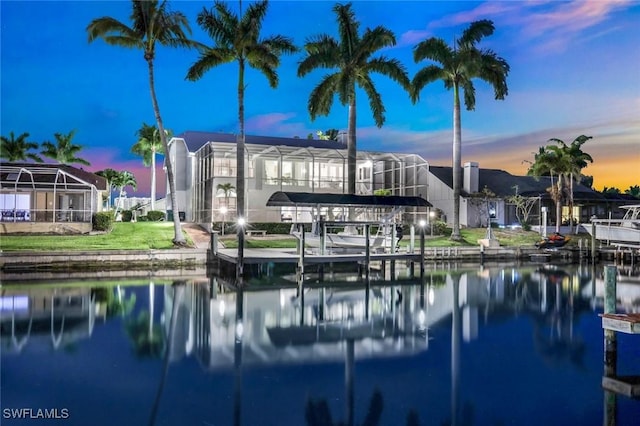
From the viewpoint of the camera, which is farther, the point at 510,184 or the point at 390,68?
the point at 510,184

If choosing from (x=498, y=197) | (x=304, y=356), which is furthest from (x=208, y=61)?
(x=498, y=197)

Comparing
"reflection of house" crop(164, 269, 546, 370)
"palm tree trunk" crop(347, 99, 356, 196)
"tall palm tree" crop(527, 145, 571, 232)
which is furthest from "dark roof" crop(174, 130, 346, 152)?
"reflection of house" crop(164, 269, 546, 370)

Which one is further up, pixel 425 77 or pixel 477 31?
pixel 477 31

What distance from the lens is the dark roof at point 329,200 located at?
2188cm

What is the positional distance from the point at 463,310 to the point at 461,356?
19.4 ft

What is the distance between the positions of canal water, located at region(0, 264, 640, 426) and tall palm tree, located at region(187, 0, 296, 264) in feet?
38.4

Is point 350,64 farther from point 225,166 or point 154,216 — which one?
point 154,216

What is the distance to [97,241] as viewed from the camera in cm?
2775

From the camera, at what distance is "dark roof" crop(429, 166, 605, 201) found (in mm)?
44469

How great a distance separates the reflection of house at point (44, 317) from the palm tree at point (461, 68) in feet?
78.3

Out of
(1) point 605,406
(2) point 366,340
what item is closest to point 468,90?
(2) point 366,340

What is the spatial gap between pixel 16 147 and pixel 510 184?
47.4 m

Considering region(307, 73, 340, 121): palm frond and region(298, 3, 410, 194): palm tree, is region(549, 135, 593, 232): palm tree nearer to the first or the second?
region(298, 3, 410, 194): palm tree

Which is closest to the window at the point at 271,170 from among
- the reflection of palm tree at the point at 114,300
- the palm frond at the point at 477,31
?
the palm frond at the point at 477,31
